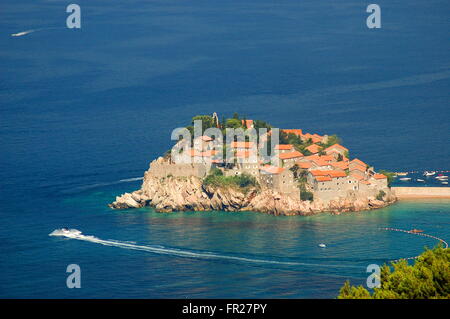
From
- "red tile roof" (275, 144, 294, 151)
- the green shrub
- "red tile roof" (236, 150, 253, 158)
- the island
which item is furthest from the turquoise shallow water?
"red tile roof" (275, 144, 294, 151)

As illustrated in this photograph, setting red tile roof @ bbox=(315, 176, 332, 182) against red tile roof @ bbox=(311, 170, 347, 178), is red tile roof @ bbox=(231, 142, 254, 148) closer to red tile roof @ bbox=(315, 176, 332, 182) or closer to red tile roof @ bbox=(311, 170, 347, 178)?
red tile roof @ bbox=(311, 170, 347, 178)

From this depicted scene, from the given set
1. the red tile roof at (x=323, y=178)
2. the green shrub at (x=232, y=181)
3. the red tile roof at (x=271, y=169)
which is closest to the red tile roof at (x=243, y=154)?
the green shrub at (x=232, y=181)

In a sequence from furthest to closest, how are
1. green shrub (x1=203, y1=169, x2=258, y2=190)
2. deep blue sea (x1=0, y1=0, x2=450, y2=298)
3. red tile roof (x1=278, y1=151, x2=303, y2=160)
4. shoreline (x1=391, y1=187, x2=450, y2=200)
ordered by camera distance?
shoreline (x1=391, y1=187, x2=450, y2=200) < red tile roof (x1=278, y1=151, x2=303, y2=160) < green shrub (x1=203, y1=169, x2=258, y2=190) < deep blue sea (x1=0, y1=0, x2=450, y2=298)

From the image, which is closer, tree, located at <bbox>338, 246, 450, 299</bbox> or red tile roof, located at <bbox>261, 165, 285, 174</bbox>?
tree, located at <bbox>338, 246, 450, 299</bbox>

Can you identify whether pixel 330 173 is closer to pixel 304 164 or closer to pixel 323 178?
pixel 323 178

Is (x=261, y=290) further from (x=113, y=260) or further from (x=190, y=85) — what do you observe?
(x=190, y=85)

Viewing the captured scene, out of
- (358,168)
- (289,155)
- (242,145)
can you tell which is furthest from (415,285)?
(242,145)

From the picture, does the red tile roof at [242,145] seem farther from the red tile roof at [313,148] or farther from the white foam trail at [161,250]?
the white foam trail at [161,250]
